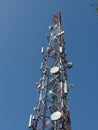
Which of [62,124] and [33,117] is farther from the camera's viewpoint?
[33,117]

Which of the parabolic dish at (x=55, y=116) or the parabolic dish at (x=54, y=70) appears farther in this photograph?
the parabolic dish at (x=54, y=70)

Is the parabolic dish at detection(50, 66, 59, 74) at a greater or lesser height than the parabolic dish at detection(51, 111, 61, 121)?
greater

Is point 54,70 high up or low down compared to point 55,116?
up

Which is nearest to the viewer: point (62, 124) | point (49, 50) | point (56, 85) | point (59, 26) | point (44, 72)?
point (62, 124)

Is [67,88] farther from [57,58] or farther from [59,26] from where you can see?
[59,26]

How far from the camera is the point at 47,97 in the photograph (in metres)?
23.4

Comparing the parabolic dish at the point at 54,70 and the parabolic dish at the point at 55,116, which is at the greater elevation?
the parabolic dish at the point at 54,70

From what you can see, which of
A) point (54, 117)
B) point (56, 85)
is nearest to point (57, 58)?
point (56, 85)

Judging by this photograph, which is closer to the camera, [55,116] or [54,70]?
[55,116]

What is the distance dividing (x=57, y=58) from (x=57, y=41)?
2552mm

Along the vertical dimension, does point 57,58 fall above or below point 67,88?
above

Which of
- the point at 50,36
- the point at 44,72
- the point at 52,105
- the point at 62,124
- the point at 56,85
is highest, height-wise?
the point at 50,36

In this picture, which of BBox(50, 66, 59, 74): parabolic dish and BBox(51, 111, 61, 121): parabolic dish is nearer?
BBox(51, 111, 61, 121): parabolic dish

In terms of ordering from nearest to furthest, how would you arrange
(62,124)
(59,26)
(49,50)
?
(62,124)
(49,50)
(59,26)
